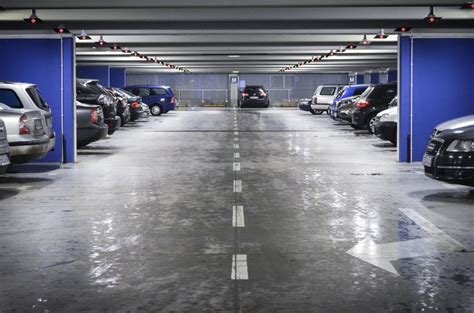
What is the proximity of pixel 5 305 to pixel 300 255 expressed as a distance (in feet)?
9.32

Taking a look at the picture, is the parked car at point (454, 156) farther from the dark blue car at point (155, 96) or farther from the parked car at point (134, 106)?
the dark blue car at point (155, 96)

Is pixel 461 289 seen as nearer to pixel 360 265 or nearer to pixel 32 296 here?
pixel 360 265

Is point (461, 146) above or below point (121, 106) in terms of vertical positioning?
below

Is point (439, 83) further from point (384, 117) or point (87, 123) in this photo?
point (87, 123)

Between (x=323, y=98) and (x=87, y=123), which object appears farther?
(x=323, y=98)

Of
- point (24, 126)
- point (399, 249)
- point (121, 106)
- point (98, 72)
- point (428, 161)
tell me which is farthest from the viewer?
point (98, 72)

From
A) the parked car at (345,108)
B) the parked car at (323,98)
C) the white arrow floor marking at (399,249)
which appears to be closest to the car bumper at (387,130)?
the parked car at (345,108)

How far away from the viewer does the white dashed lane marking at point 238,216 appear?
31.0 feet

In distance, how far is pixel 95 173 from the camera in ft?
50.0

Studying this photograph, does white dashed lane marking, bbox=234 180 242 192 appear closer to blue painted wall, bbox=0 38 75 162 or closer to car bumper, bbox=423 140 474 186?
car bumper, bbox=423 140 474 186

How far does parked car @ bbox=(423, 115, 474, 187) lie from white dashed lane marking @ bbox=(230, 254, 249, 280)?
14.8ft


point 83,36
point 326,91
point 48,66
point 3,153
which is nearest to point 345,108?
point 326,91

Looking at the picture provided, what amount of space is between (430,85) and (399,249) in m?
10.1

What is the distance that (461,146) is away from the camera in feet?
36.9
